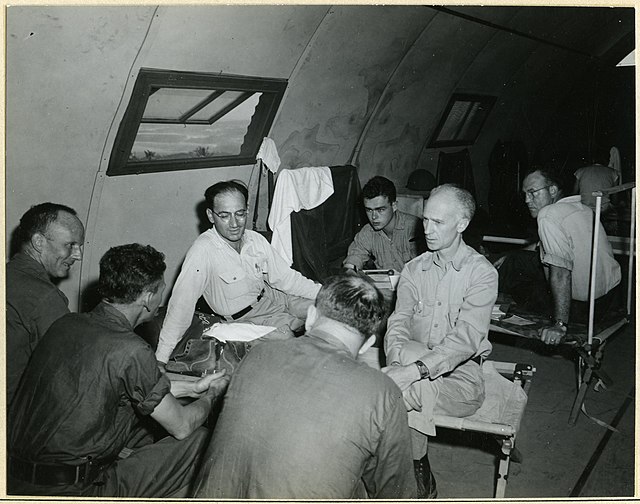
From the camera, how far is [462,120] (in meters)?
8.75

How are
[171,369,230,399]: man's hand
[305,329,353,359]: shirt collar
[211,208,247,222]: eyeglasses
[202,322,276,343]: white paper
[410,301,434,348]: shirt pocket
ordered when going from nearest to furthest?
[305,329,353,359]: shirt collar → [171,369,230,399]: man's hand → [410,301,434,348]: shirt pocket → [202,322,276,343]: white paper → [211,208,247,222]: eyeglasses

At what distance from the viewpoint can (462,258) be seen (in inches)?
126

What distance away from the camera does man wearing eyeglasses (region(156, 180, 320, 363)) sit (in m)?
3.64

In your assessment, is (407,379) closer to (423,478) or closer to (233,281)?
(423,478)

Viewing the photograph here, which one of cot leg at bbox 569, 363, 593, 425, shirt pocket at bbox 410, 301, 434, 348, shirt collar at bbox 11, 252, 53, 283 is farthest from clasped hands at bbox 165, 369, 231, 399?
cot leg at bbox 569, 363, 593, 425

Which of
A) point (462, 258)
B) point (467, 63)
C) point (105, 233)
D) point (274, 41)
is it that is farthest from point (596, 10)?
point (105, 233)

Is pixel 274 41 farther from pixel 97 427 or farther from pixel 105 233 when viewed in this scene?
pixel 97 427

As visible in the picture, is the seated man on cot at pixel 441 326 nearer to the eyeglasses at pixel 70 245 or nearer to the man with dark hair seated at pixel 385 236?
the man with dark hair seated at pixel 385 236

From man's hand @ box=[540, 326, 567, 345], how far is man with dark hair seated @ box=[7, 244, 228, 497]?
2.68 meters

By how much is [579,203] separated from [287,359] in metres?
3.32

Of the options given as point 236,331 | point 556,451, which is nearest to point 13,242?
point 236,331

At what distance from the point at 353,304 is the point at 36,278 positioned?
1.79m

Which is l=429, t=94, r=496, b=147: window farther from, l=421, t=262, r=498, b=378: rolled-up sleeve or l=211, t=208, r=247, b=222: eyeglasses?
l=421, t=262, r=498, b=378: rolled-up sleeve

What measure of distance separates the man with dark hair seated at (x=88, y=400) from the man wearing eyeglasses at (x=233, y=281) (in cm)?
112
